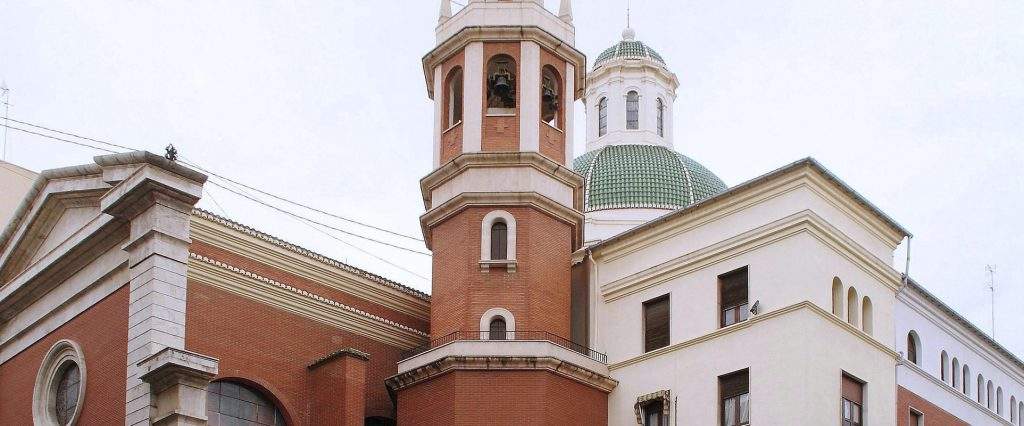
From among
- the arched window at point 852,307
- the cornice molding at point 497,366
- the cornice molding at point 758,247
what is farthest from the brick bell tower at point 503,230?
the arched window at point 852,307

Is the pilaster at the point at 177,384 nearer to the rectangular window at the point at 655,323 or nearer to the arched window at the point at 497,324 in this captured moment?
the arched window at the point at 497,324

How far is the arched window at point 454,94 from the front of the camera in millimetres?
39500

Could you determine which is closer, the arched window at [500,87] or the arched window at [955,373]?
the arched window at [500,87]

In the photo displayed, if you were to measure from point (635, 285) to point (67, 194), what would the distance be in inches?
481

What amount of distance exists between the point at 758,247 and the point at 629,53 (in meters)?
23.6

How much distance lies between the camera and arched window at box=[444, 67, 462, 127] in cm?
3950

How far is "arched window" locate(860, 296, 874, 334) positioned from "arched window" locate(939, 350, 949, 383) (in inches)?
180

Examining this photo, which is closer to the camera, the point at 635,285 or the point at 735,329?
the point at 735,329

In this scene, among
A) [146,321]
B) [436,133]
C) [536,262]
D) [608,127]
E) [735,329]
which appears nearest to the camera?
[146,321]

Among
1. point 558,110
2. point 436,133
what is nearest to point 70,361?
point 436,133

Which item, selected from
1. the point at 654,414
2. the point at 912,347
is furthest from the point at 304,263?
the point at 912,347

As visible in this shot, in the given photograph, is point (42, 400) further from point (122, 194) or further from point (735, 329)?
point (735, 329)

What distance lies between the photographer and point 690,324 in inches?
1415

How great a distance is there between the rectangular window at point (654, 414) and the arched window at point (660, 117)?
21671mm
